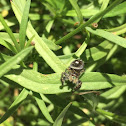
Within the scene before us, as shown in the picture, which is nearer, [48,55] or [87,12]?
[48,55]

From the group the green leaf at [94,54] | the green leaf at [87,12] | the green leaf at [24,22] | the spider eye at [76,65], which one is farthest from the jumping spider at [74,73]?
the green leaf at [87,12]

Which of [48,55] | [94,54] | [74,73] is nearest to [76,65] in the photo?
[74,73]

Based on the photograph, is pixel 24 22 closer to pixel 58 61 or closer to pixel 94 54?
pixel 58 61

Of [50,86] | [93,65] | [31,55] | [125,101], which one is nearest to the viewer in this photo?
[50,86]

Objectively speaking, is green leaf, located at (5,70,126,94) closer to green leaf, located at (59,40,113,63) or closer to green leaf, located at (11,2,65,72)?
green leaf, located at (11,2,65,72)

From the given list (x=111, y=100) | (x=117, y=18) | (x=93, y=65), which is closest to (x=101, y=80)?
(x=93, y=65)

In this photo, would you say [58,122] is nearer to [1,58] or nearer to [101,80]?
[101,80]

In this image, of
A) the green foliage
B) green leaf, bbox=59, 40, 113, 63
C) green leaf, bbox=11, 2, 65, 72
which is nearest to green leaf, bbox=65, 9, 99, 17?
the green foliage
